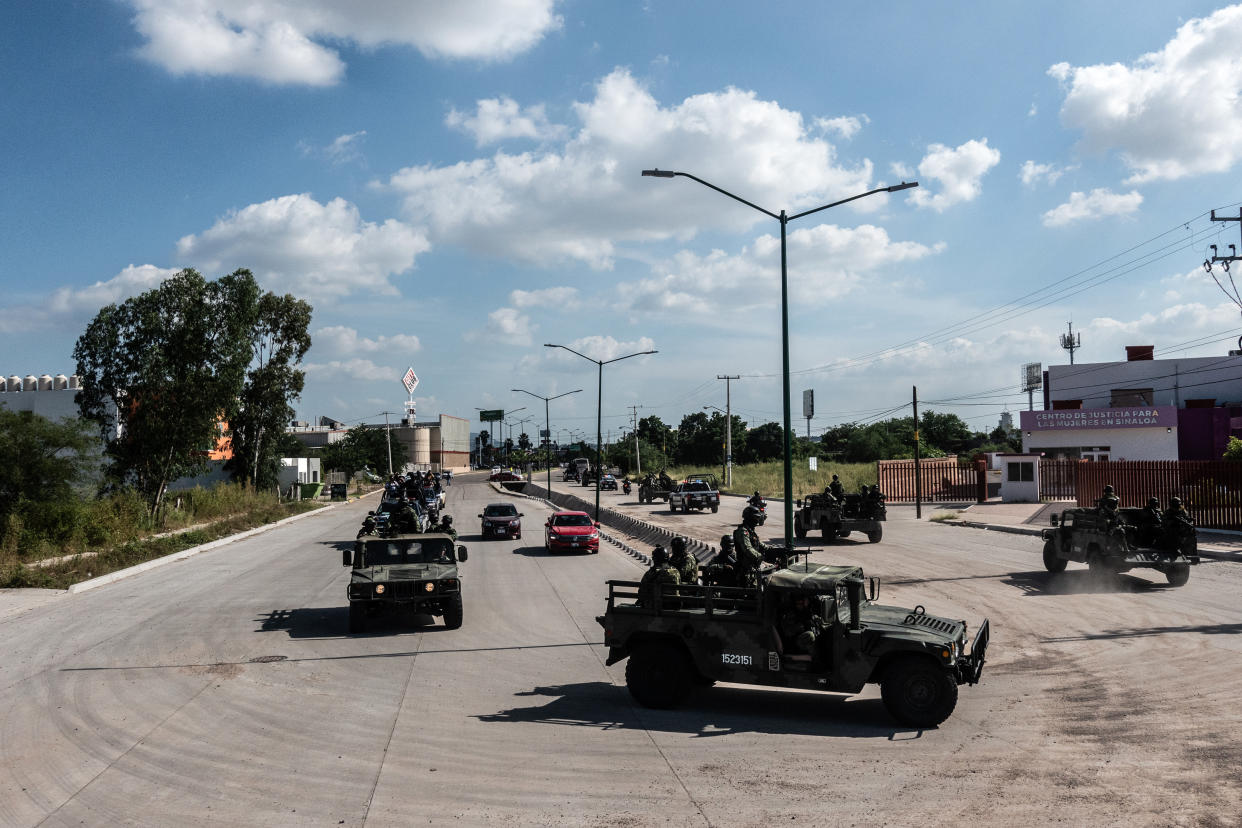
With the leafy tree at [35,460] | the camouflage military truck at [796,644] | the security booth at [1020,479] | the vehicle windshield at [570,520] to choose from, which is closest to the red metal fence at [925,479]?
the security booth at [1020,479]

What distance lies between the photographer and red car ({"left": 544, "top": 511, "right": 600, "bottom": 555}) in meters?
28.4

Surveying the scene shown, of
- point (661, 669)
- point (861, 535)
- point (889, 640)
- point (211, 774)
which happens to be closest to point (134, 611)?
point (211, 774)

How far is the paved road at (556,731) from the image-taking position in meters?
7.30

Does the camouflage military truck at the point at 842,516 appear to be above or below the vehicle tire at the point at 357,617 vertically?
above

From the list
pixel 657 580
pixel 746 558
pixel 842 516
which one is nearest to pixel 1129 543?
pixel 842 516

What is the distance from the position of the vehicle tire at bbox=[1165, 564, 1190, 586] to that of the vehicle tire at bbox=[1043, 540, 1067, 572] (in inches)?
91.2

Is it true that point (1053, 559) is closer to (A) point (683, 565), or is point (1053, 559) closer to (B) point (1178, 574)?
(B) point (1178, 574)

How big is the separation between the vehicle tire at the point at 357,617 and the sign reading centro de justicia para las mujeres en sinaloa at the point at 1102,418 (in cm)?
4980

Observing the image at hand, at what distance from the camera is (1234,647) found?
12.8m

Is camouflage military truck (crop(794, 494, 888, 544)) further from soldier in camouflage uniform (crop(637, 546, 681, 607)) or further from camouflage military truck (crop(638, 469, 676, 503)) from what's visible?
camouflage military truck (crop(638, 469, 676, 503))

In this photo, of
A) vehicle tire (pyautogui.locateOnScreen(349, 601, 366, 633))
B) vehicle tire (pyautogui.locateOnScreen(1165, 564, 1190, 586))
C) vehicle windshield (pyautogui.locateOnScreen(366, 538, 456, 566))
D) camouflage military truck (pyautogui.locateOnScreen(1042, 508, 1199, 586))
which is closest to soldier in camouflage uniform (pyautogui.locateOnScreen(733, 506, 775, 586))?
vehicle windshield (pyautogui.locateOnScreen(366, 538, 456, 566))

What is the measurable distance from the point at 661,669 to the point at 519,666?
300cm

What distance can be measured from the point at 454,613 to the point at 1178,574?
580 inches

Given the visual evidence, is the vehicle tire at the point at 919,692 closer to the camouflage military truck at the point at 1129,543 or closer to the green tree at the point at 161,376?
the camouflage military truck at the point at 1129,543
